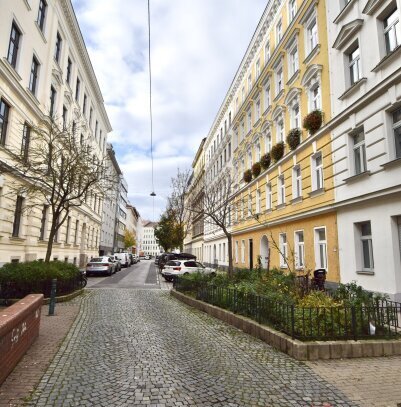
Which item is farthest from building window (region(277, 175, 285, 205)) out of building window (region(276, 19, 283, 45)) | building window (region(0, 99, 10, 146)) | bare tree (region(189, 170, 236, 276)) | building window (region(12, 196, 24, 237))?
building window (region(0, 99, 10, 146))

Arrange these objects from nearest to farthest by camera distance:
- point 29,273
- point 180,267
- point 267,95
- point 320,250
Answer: point 29,273 < point 320,250 < point 267,95 < point 180,267

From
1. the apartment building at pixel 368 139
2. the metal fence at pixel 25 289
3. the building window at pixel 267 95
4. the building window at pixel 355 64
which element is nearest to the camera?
the apartment building at pixel 368 139

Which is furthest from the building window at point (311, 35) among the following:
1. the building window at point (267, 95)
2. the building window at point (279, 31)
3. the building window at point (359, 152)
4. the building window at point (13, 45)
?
the building window at point (13, 45)

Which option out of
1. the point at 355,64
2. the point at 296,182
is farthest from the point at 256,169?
the point at 355,64

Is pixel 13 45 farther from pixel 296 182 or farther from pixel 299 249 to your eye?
pixel 299 249

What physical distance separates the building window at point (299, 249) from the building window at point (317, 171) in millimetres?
2709

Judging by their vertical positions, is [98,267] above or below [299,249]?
below

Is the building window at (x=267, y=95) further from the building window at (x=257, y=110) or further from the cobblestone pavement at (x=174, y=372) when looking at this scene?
the cobblestone pavement at (x=174, y=372)

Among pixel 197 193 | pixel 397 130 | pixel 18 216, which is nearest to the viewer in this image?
pixel 397 130

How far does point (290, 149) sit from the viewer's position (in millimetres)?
19328

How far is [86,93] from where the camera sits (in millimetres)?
34500

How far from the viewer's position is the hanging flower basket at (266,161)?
2279 centimetres

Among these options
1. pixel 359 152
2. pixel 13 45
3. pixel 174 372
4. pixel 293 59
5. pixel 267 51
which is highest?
pixel 267 51

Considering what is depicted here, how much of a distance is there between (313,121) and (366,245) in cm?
625
